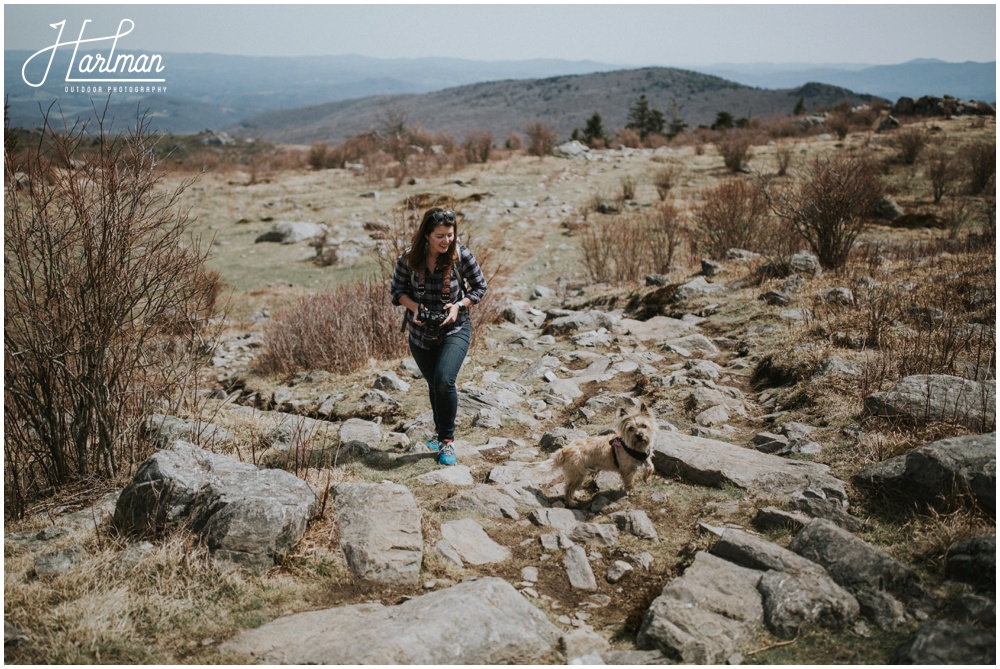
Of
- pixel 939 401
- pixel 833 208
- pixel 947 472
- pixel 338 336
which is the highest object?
pixel 833 208

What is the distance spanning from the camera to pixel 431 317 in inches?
163

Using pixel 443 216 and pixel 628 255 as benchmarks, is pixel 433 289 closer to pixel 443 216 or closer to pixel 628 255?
pixel 443 216

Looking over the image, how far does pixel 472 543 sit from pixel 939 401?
335 cm

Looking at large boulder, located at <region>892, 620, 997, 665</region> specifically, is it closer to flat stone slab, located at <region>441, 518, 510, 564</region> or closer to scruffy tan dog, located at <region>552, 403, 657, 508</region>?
scruffy tan dog, located at <region>552, 403, 657, 508</region>

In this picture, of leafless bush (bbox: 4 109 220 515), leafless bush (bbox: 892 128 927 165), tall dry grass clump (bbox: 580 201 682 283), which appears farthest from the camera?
leafless bush (bbox: 892 128 927 165)

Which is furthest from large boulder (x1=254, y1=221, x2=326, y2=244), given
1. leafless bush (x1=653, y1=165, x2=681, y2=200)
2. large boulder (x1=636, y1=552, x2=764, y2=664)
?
large boulder (x1=636, y1=552, x2=764, y2=664)

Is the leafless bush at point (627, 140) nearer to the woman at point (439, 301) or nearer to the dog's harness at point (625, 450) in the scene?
the woman at point (439, 301)

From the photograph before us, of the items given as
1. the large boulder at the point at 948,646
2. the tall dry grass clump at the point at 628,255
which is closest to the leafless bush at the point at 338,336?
the tall dry grass clump at the point at 628,255

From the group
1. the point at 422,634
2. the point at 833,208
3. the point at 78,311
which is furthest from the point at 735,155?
the point at 422,634

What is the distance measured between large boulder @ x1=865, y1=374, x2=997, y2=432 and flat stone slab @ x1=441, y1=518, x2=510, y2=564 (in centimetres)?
296

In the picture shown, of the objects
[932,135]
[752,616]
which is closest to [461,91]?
[932,135]

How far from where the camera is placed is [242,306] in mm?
11625

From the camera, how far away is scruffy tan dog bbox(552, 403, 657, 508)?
3.89m

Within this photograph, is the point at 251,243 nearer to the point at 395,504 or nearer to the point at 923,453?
the point at 395,504
